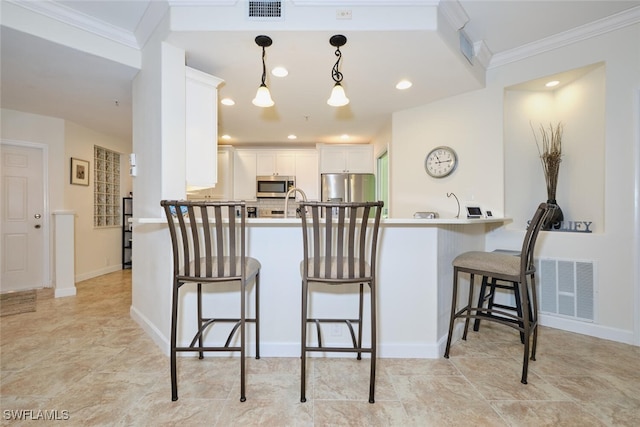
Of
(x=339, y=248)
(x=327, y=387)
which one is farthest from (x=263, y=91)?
(x=327, y=387)

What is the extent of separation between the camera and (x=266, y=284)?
1.96m

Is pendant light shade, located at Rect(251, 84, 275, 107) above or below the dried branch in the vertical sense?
above

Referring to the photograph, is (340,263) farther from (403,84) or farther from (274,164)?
(274,164)

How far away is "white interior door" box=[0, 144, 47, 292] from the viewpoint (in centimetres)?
347

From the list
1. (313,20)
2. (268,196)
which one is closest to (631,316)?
(313,20)

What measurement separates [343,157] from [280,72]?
2.64 meters

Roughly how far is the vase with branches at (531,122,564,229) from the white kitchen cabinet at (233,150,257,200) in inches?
165

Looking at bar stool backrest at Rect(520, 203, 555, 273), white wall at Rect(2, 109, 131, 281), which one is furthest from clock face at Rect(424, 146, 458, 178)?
white wall at Rect(2, 109, 131, 281)

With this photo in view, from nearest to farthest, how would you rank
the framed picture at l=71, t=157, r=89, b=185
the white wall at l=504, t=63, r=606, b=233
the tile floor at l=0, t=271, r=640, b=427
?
the tile floor at l=0, t=271, r=640, b=427 < the white wall at l=504, t=63, r=606, b=233 < the framed picture at l=71, t=157, r=89, b=185

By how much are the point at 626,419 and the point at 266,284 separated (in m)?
2.10

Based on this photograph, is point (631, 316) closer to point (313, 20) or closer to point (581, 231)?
point (581, 231)

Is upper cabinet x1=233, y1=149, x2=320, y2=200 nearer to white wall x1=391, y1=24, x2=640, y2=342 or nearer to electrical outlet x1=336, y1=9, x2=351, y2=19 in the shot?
white wall x1=391, y1=24, x2=640, y2=342

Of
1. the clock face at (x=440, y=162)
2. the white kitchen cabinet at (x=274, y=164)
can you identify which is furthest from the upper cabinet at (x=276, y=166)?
the clock face at (x=440, y=162)

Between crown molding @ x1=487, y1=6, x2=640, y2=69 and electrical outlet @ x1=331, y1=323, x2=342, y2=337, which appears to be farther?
crown molding @ x1=487, y1=6, x2=640, y2=69
